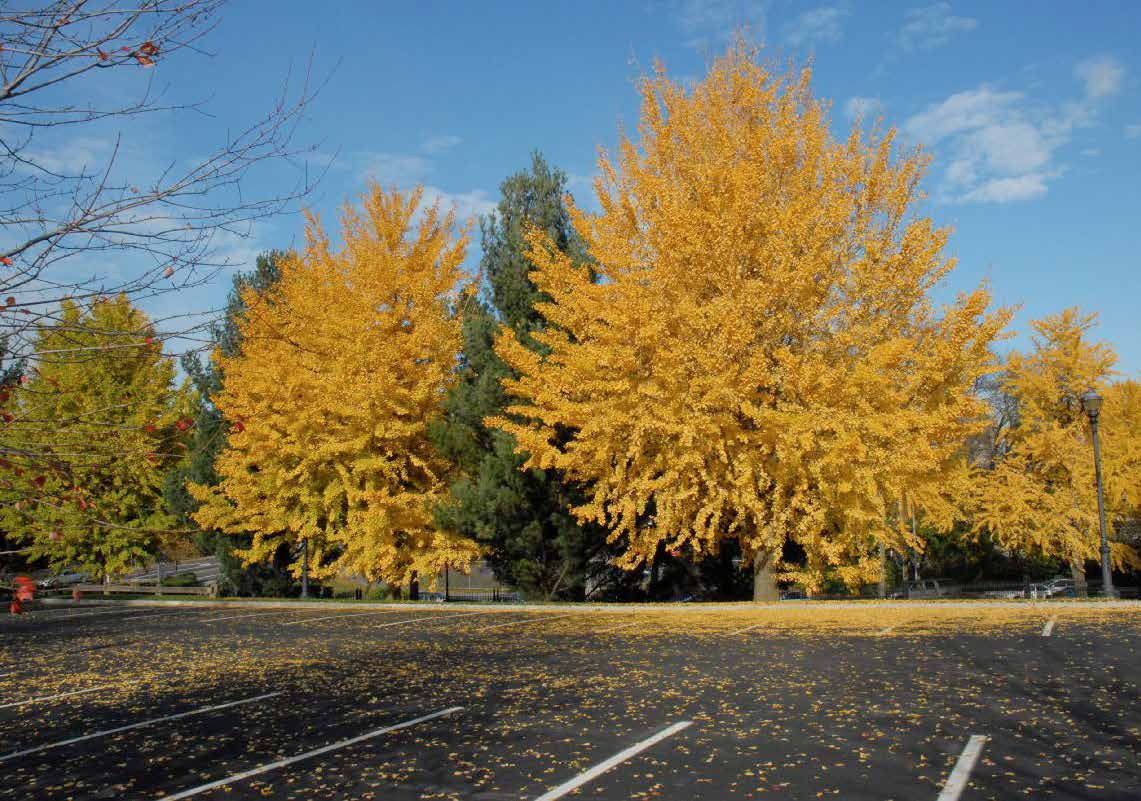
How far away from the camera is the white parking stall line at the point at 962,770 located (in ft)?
17.3

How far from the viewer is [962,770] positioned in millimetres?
5742

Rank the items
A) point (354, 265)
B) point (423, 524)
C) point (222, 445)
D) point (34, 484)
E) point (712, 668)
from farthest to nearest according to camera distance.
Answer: point (222, 445)
point (354, 265)
point (423, 524)
point (712, 668)
point (34, 484)

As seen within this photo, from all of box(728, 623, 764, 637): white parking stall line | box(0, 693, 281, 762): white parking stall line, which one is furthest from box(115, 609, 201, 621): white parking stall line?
box(728, 623, 764, 637): white parking stall line

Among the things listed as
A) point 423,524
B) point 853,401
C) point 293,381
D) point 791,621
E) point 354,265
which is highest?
point 354,265

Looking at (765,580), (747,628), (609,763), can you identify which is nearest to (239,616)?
(747,628)

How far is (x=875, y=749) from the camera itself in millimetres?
6324

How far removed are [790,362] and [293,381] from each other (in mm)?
14015

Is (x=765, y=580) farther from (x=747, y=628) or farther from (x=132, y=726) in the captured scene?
(x=132, y=726)

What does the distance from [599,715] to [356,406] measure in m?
15.9

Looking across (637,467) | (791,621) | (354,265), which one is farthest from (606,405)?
(354,265)

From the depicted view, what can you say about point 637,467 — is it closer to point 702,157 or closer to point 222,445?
point 702,157

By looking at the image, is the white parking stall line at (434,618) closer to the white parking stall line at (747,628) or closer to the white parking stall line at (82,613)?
the white parking stall line at (747,628)

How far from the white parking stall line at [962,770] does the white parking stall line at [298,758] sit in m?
4.43

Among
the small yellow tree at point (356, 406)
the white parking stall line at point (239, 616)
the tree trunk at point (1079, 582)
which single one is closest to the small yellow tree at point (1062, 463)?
the tree trunk at point (1079, 582)
